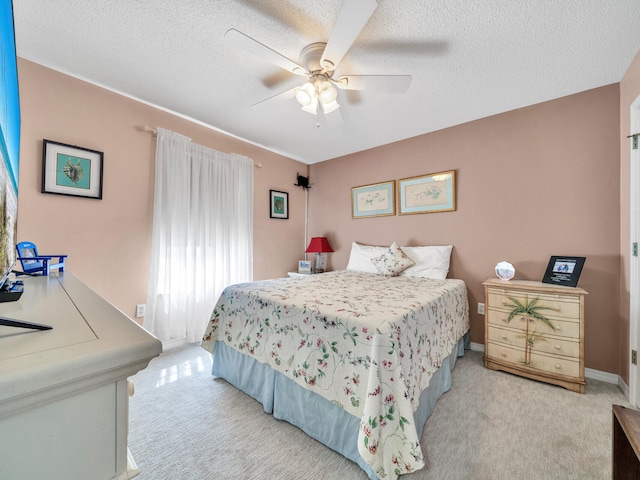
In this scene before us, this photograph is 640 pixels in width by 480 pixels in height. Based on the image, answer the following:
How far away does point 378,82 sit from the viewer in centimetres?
178

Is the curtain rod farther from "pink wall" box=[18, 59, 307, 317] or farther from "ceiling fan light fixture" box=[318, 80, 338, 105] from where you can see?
"ceiling fan light fixture" box=[318, 80, 338, 105]

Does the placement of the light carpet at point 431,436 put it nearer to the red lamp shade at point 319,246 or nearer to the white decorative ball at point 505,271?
the white decorative ball at point 505,271

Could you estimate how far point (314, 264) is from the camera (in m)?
4.23

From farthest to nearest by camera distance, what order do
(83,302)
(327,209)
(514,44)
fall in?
(327,209), (514,44), (83,302)

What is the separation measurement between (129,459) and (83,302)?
0.48 m

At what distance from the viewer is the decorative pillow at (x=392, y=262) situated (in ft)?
9.80

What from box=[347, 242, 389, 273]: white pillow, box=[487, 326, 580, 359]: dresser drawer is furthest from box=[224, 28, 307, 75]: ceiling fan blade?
box=[487, 326, 580, 359]: dresser drawer

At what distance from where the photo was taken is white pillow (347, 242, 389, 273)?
332 cm

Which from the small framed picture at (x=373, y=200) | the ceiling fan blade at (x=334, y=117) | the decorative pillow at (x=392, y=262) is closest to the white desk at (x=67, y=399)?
the ceiling fan blade at (x=334, y=117)

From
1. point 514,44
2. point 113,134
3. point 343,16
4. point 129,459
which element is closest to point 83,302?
point 129,459

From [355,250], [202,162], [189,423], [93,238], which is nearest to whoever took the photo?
[189,423]

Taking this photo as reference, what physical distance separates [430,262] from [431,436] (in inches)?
69.9

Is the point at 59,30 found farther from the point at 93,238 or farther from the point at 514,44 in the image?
the point at 514,44

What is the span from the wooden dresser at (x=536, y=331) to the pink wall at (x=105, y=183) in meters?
3.38
